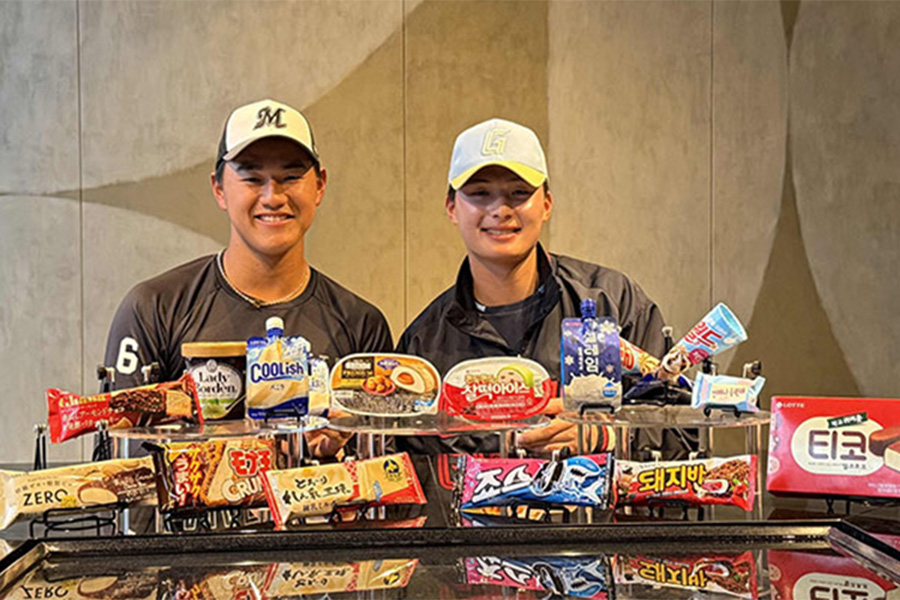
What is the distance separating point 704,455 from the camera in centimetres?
147

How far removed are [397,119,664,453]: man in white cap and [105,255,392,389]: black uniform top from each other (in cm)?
18

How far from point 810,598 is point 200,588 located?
661mm

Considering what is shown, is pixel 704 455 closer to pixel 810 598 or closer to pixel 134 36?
pixel 810 598

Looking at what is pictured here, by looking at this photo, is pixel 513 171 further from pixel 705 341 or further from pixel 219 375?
pixel 219 375

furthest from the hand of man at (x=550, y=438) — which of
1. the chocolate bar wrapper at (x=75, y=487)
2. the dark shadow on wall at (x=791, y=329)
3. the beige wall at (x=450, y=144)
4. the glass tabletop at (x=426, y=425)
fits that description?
the dark shadow on wall at (x=791, y=329)

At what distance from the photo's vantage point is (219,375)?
5.12 feet

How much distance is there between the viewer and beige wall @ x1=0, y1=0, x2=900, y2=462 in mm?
4129

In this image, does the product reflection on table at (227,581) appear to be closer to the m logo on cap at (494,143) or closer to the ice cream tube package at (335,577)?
the ice cream tube package at (335,577)

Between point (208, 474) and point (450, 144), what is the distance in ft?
10.2

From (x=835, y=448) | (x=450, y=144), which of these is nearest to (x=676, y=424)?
(x=835, y=448)

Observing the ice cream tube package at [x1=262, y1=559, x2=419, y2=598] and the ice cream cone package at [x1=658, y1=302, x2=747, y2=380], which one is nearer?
the ice cream tube package at [x1=262, y1=559, x2=419, y2=598]

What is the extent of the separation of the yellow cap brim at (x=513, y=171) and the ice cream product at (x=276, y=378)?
877 mm

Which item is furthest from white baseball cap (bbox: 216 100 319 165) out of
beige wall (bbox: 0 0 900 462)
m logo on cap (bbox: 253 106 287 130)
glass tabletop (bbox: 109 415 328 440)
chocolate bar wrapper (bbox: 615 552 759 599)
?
beige wall (bbox: 0 0 900 462)

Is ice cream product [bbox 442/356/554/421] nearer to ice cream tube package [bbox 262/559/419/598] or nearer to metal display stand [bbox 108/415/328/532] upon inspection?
metal display stand [bbox 108/415/328/532]
